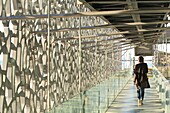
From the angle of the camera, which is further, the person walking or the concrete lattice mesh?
the person walking

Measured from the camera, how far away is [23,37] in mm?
7703

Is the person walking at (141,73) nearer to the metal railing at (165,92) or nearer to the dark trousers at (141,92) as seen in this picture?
the dark trousers at (141,92)

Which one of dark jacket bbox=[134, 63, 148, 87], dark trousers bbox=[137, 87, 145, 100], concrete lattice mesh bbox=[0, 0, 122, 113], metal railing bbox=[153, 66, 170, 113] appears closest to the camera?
metal railing bbox=[153, 66, 170, 113]

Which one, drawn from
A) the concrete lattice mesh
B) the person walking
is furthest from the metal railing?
the concrete lattice mesh

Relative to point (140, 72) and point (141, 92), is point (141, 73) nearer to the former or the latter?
point (140, 72)

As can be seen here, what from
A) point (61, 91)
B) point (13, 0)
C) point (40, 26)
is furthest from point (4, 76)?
point (61, 91)

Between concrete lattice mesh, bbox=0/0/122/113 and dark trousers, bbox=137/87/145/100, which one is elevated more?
concrete lattice mesh, bbox=0/0/122/113

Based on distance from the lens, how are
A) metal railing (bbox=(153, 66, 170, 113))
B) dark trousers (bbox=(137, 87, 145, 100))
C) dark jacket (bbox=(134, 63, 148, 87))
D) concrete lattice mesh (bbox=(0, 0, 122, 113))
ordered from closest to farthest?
metal railing (bbox=(153, 66, 170, 113))
concrete lattice mesh (bbox=(0, 0, 122, 113))
dark jacket (bbox=(134, 63, 148, 87))
dark trousers (bbox=(137, 87, 145, 100))

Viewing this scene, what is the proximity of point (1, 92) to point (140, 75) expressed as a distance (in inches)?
158

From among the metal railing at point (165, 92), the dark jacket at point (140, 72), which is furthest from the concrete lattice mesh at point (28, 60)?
the metal railing at point (165, 92)

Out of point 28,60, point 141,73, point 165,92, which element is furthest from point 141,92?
point 28,60

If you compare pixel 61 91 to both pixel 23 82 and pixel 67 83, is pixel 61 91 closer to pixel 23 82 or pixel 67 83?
pixel 67 83

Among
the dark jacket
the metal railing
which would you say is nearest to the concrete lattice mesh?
the dark jacket

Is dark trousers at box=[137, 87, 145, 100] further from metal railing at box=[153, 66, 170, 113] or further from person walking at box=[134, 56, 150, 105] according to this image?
metal railing at box=[153, 66, 170, 113]
